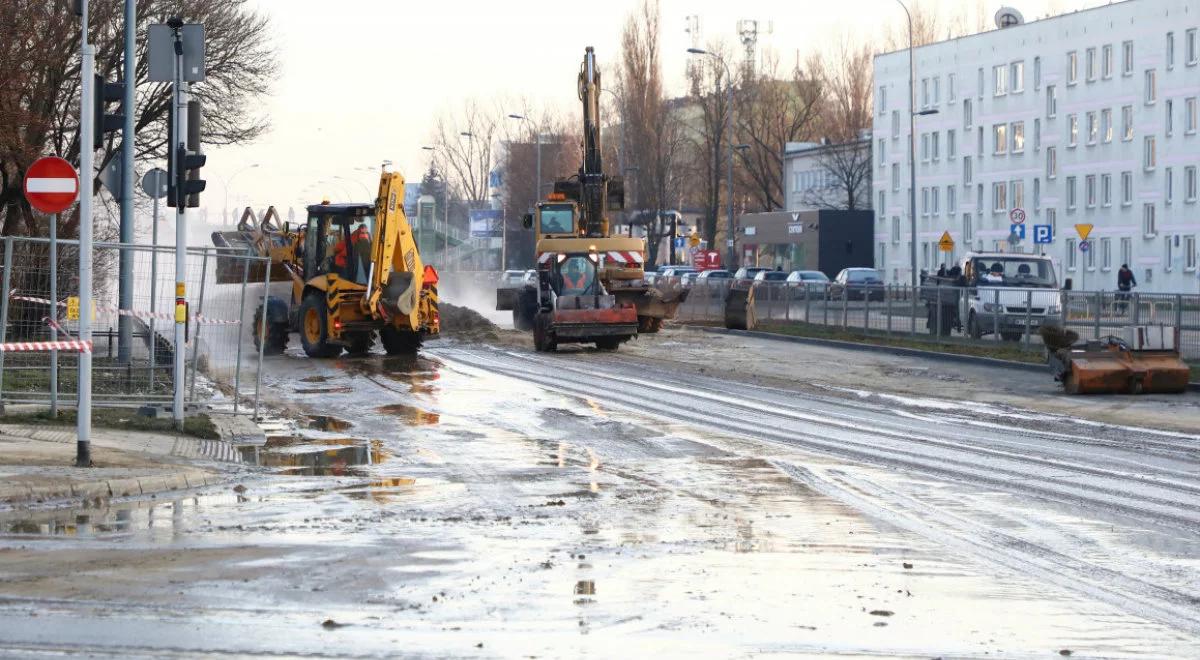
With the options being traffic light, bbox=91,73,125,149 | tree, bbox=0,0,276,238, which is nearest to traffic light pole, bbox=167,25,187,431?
traffic light, bbox=91,73,125,149

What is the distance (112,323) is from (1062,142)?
6903 cm

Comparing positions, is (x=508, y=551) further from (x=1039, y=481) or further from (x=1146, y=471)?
(x=1146, y=471)

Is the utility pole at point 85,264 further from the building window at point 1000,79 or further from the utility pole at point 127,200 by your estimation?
the building window at point 1000,79

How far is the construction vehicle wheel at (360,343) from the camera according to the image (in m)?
32.4

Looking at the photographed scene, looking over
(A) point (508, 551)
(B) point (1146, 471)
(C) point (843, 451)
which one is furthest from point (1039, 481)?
(A) point (508, 551)

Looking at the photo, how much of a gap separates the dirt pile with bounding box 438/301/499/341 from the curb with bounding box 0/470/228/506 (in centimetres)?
2485

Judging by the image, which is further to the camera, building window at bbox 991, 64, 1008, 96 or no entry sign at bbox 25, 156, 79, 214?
building window at bbox 991, 64, 1008, 96

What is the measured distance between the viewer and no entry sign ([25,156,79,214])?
14.5m

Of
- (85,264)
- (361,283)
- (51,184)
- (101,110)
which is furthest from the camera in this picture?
(361,283)

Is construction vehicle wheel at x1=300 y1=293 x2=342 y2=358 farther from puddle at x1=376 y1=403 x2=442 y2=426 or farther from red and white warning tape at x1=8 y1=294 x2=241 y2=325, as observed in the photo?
red and white warning tape at x1=8 y1=294 x2=241 y2=325

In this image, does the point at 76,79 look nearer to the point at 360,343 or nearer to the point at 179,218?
the point at 360,343

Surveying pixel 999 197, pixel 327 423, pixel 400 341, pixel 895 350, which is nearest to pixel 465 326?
pixel 400 341

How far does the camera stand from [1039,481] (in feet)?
47.1

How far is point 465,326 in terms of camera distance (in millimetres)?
41938
